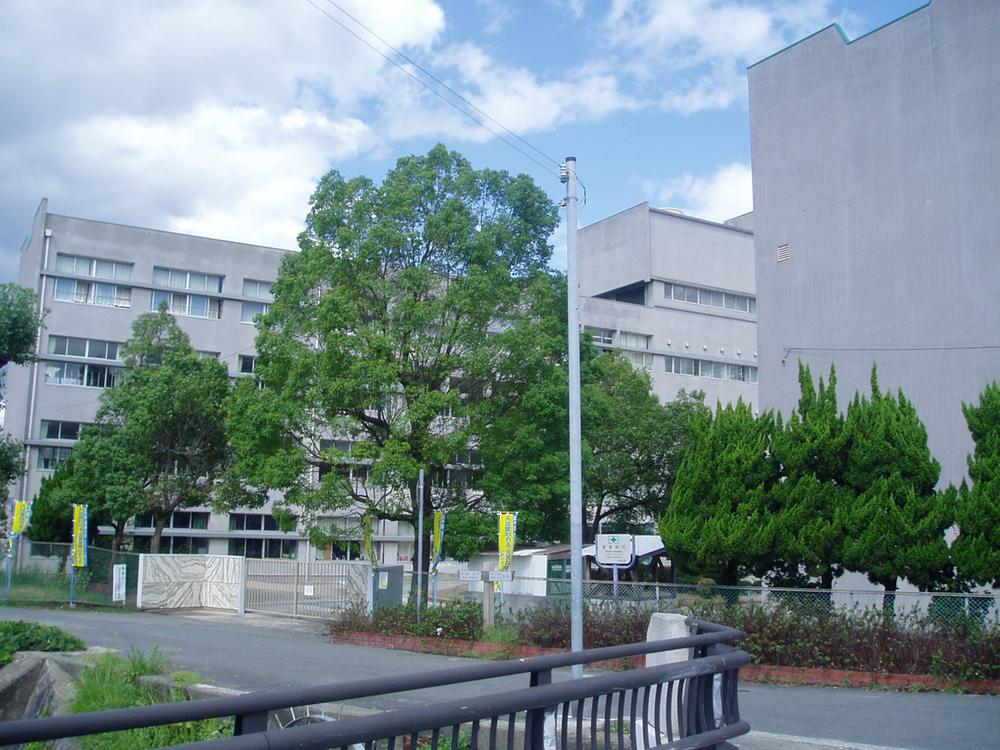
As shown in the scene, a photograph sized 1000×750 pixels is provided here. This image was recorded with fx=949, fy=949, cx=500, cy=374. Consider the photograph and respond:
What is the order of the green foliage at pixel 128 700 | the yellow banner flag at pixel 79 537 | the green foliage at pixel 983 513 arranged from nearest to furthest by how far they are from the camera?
the green foliage at pixel 128 700 → the green foliage at pixel 983 513 → the yellow banner flag at pixel 79 537

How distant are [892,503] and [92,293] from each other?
45.6 m

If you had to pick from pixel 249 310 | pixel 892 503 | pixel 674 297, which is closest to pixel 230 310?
pixel 249 310

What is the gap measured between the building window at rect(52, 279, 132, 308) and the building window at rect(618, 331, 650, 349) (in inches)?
1156

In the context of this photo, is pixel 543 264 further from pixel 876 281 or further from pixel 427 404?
pixel 876 281

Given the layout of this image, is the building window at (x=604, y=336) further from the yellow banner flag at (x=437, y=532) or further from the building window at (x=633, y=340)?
the yellow banner flag at (x=437, y=532)

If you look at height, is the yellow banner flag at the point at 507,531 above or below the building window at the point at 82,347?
below

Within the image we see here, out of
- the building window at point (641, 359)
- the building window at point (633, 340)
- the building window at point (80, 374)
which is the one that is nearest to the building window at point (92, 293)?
the building window at point (80, 374)

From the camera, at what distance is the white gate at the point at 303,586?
25312 millimetres

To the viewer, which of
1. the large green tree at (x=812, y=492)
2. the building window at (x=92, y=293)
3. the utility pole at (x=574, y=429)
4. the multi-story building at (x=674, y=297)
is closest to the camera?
the utility pole at (x=574, y=429)

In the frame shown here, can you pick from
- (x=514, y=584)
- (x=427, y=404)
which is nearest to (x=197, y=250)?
(x=514, y=584)

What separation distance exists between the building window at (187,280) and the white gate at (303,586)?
28329mm

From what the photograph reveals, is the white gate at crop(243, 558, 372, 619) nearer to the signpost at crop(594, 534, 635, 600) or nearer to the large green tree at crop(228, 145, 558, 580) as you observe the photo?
the large green tree at crop(228, 145, 558, 580)

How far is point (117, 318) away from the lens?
51.8 meters

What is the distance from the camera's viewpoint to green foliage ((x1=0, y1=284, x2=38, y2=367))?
1156 inches
